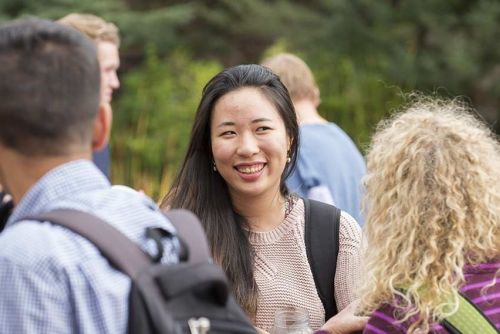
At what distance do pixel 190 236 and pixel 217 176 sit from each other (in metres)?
1.75

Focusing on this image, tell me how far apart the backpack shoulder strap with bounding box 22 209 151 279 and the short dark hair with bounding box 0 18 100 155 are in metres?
0.17

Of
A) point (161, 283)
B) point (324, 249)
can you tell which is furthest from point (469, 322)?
point (324, 249)

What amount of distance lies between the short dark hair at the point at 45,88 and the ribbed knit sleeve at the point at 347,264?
1645 millimetres

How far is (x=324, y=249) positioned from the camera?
3.62 meters

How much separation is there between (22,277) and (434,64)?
11.2 meters

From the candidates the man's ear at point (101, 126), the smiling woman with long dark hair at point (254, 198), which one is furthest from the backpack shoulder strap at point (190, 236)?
the smiling woman with long dark hair at point (254, 198)

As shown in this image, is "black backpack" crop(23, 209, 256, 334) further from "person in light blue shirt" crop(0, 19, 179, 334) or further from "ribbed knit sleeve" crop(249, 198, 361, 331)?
"ribbed knit sleeve" crop(249, 198, 361, 331)

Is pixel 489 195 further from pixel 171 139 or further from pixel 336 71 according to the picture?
pixel 336 71

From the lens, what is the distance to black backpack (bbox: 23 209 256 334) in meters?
2.00

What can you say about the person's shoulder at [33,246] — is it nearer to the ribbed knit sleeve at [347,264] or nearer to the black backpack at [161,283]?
the black backpack at [161,283]

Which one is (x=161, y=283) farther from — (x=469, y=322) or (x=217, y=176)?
(x=217, y=176)

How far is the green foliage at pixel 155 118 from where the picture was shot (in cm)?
1234

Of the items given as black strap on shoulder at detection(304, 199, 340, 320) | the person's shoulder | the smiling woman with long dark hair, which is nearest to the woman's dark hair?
the smiling woman with long dark hair

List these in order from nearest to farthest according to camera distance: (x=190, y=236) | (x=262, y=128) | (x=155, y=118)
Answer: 1. (x=190, y=236)
2. (x=262, y=128)
3. (x=155, y=118)
